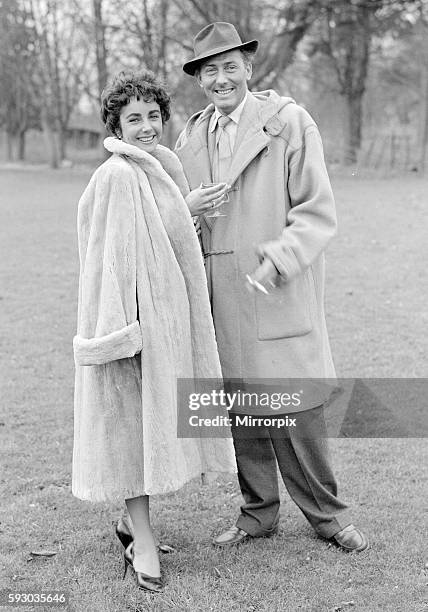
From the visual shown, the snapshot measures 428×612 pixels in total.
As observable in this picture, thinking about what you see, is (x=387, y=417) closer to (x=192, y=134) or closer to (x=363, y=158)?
(x=192, y=134)

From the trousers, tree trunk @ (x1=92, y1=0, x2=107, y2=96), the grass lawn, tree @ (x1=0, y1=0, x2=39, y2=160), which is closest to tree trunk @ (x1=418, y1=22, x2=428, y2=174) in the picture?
tree trunk @ (x1=92, y1=0, x2=107, y2=96)

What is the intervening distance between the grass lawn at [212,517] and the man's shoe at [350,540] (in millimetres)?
48

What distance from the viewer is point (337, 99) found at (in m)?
39.3

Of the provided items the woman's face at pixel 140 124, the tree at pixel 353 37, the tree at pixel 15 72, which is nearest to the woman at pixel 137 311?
the woman's face at pixel 140 124

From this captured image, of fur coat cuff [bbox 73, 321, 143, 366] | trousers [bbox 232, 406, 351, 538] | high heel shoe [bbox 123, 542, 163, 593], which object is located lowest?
high heel shoe [bbox 123, 542, 163, 593]

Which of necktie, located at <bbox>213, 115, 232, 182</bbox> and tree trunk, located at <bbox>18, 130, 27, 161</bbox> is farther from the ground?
necktie, located at <bbox>213, 115, 232, 182</bbox>

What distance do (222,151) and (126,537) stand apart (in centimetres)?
180

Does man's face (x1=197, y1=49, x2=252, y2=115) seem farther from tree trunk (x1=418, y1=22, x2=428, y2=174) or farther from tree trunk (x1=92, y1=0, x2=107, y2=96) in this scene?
tree trunk (x1=92, y1=0, x2=107, y2=96)

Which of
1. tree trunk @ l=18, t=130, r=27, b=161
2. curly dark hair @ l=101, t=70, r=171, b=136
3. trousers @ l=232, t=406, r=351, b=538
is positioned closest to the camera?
curly dark hair @ l=101, t=70, r=171, b=136

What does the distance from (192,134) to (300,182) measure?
0.60m

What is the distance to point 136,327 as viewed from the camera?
321 cm

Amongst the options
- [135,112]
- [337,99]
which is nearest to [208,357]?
[135,112]

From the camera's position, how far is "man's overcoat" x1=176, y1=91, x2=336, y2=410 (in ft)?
11.1

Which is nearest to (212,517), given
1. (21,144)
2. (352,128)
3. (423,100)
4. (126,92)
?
(126,92)
